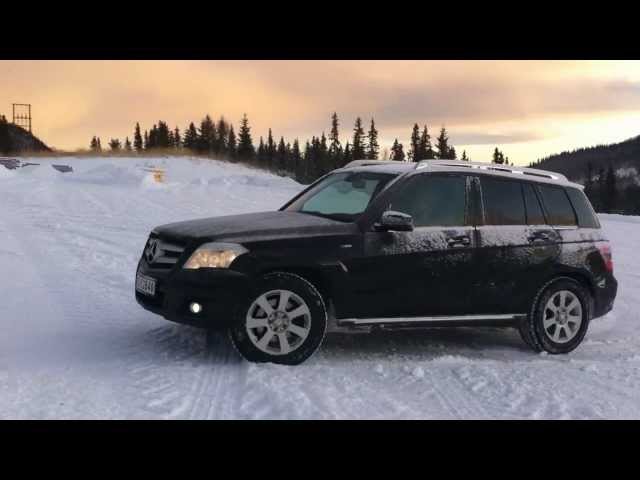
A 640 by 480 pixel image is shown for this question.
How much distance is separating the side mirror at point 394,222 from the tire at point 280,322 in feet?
2.77

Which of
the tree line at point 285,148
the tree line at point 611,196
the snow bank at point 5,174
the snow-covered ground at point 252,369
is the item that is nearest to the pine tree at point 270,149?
the tree line at point 285,148

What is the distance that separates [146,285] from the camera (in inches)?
261

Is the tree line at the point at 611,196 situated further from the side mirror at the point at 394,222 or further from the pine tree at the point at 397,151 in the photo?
the side mirror at the point at 394,222

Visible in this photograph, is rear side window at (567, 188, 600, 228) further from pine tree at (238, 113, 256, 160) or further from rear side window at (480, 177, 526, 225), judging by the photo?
pine tree at (238, 113, 256, 160)

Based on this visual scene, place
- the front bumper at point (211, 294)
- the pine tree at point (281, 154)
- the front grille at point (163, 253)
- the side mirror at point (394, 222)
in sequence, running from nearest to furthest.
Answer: the front bumper at point (211, 294), the front grille at point (163, 253), the side mirror at point (394, 222), the pine tree at point (281, 154)

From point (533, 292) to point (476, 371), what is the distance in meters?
1.34

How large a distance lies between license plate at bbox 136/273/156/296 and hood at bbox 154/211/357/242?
0.41m

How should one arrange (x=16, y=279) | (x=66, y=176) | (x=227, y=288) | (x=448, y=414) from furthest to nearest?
(x=66, y=176), (x=16, y=279), (x=227, y=288), (x=448, y=414)

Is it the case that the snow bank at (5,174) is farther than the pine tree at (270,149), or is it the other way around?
the pine tree at (270,149)

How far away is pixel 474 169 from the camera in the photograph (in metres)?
7.31

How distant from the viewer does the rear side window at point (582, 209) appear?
25.9 feet
